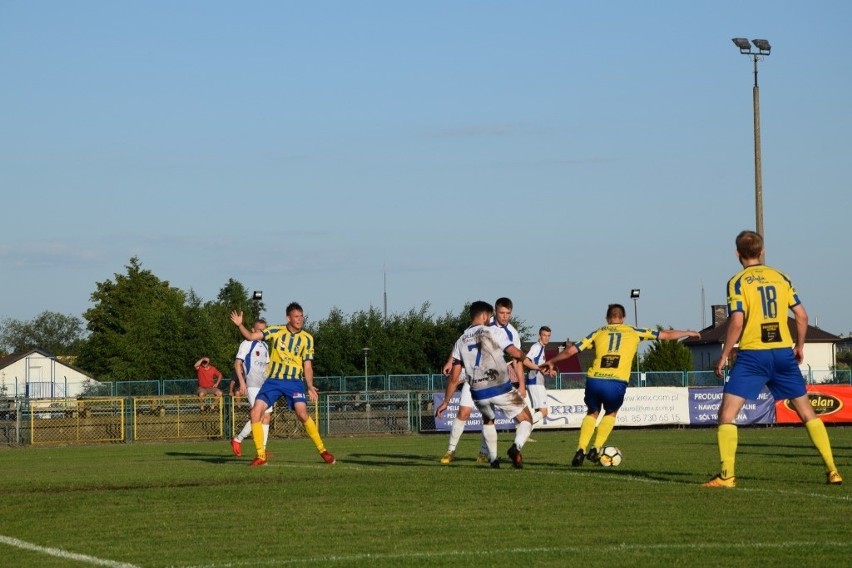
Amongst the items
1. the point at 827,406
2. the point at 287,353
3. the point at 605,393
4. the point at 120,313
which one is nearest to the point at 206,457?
the point at 287,353

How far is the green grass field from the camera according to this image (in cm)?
820

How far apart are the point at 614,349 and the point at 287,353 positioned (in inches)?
168

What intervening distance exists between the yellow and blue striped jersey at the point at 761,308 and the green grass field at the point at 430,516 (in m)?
1.38

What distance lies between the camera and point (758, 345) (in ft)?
38.3

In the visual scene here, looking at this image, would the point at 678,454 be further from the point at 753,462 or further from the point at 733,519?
the point at 733,519

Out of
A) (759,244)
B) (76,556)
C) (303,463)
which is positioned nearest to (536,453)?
(303,463)

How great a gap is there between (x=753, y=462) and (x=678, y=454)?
2509mm

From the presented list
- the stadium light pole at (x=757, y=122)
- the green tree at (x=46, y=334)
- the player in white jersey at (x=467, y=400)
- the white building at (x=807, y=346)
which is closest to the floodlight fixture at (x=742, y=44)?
the stadium light pole at (x=757, y=122)

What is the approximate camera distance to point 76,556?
8.52 m

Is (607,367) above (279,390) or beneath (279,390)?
above

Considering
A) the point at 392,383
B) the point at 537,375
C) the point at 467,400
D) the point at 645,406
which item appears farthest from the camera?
the point at 392,383

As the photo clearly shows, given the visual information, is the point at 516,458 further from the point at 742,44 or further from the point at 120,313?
the point at 120,313

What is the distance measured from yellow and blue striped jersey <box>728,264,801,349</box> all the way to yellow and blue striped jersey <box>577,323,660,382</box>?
3381mm

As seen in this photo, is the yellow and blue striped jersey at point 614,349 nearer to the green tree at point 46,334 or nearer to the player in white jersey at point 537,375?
the player in white jersey at point 537,375
